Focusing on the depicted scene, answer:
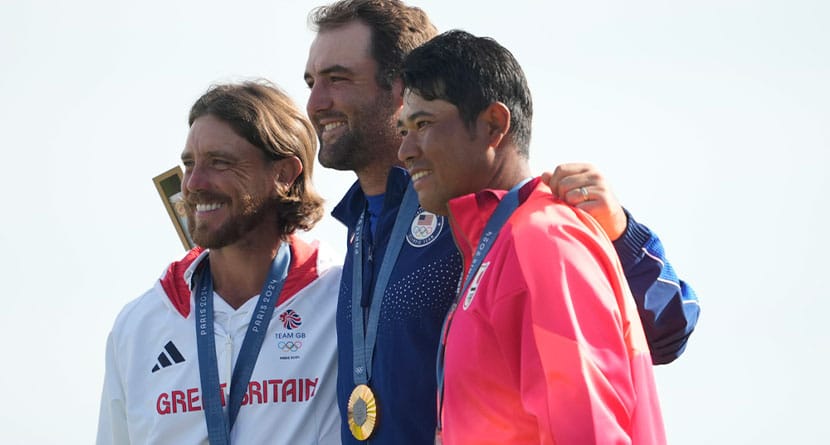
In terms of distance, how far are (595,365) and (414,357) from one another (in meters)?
1.38

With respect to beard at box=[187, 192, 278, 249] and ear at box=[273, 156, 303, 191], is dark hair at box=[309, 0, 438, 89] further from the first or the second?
beard at box=[187, 192, 278, 249]

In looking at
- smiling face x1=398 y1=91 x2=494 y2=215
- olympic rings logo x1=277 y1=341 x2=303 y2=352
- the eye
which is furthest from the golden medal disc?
the eye

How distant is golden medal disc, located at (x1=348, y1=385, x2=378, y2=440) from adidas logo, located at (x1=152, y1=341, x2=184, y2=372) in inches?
48.9

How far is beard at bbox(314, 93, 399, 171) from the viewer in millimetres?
5227

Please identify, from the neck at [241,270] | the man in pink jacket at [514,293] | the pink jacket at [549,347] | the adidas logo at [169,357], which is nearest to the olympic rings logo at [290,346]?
the neck at [241,270]

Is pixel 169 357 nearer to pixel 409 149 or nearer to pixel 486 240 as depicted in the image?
pixel 409 149

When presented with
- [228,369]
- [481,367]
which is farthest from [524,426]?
[228,369]

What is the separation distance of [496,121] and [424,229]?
86 centimetres

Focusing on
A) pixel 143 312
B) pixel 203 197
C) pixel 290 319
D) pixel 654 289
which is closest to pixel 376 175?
pixel 290 319

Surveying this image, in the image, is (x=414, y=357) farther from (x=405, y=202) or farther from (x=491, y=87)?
(x=491, y=87)

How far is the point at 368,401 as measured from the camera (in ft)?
15.5

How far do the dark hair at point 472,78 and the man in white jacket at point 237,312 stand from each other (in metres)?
1.92

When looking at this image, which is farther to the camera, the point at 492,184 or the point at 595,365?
the point at 492,184

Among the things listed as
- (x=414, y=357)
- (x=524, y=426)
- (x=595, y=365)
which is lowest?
(x=414, y=357)
